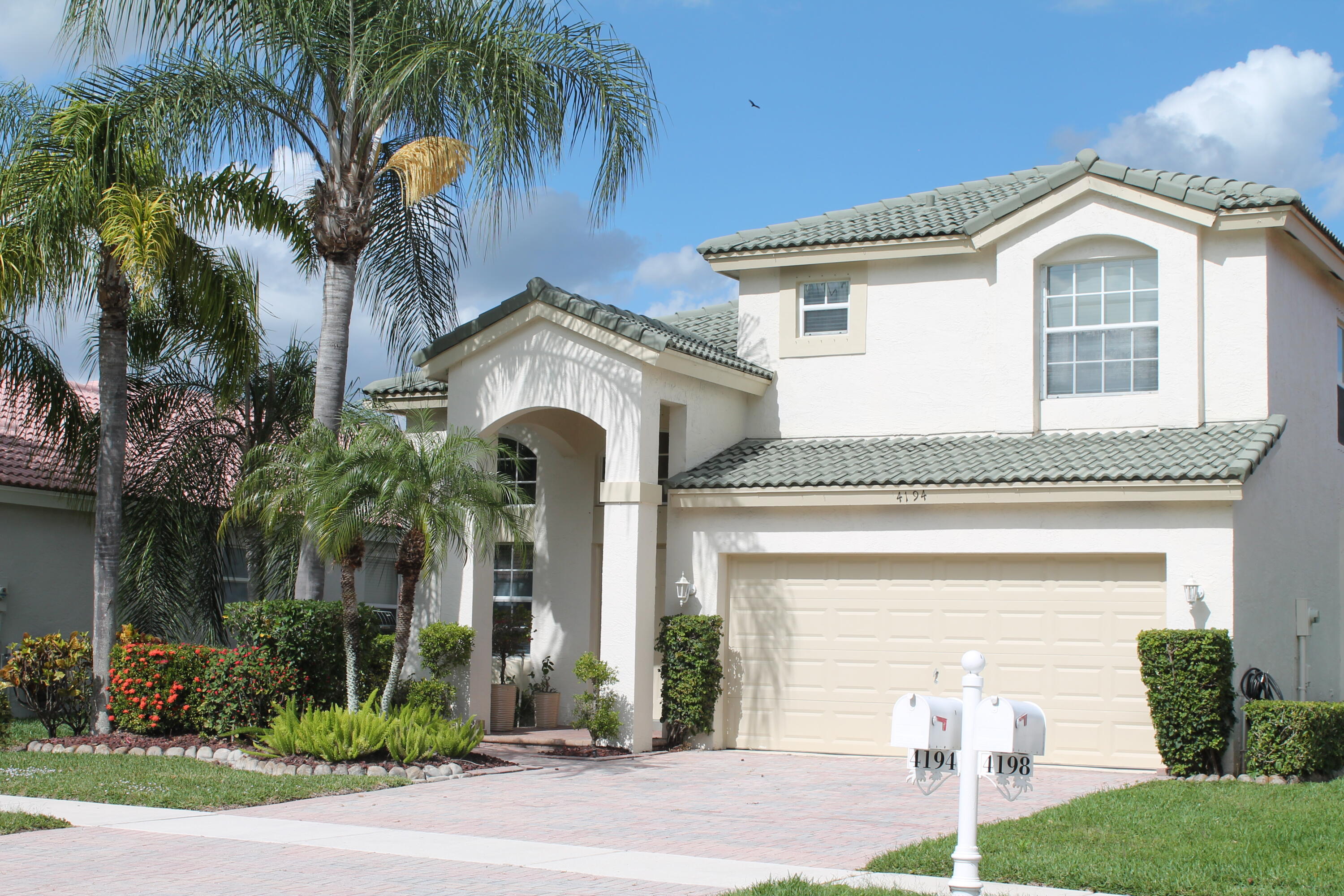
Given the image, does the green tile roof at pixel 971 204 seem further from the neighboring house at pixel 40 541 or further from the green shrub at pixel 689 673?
the neighboring house at pixel 40 541

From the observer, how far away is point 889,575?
1673 centimetres

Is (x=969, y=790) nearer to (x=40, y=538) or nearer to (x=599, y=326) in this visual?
(x=599, y=326)

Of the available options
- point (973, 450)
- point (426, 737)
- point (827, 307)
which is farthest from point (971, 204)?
point (426, 737)

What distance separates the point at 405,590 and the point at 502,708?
4104 millimetres

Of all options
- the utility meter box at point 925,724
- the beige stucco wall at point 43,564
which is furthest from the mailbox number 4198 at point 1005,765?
the beige stucco wall at point 43,564

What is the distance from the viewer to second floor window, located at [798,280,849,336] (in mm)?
19109

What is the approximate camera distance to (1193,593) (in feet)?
47.9

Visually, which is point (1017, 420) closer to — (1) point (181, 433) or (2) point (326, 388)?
(2) point (326, 388)

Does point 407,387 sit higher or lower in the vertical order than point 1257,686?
higher

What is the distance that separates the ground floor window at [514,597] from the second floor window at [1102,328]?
8081 mm

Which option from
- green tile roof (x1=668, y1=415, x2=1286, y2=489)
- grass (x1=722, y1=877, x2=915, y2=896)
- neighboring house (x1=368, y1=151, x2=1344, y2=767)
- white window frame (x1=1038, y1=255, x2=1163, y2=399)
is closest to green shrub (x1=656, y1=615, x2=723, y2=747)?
neighboring house (x1=368, y1=151, x2=1344, y2=767)

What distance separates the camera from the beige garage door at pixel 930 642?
15.4 m

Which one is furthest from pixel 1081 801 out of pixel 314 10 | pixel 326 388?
pixel 314 10

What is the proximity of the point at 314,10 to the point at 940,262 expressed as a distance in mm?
8825
